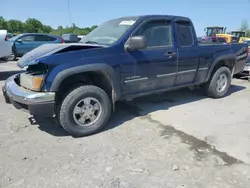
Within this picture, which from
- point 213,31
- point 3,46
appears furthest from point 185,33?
point 213,31

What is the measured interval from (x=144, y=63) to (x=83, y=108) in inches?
50.6

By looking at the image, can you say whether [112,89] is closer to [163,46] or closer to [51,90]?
[51,90]

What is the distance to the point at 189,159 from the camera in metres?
3.28

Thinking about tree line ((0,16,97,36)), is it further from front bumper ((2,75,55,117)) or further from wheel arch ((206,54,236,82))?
front bumper ((2,75,55,117))

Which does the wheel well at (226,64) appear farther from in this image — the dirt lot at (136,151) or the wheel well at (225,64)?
the dirt lot at (136,151)

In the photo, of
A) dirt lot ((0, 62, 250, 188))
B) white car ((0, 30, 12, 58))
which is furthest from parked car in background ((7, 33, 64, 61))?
dirt lot ((0, 62, 250, 188))

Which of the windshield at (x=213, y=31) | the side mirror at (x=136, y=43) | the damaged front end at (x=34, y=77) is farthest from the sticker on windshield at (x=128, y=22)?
the windshield at (x=213, y=31)

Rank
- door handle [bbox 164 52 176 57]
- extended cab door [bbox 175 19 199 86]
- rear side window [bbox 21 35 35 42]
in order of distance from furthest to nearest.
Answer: rear side window [bbox 21 35 35 42] → extended cab door [bbox 175 19 199 86] → door handle [bbox 164 52 176 57]

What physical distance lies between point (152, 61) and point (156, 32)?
599 mm

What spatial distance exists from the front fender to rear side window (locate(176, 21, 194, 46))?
1.72 meters

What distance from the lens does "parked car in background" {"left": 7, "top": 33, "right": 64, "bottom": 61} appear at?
14.5 m

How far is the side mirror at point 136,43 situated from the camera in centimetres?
403

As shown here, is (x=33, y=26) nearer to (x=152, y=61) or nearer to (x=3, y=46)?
(x=3, y=46)

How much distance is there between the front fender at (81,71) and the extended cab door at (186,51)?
4.95ft
